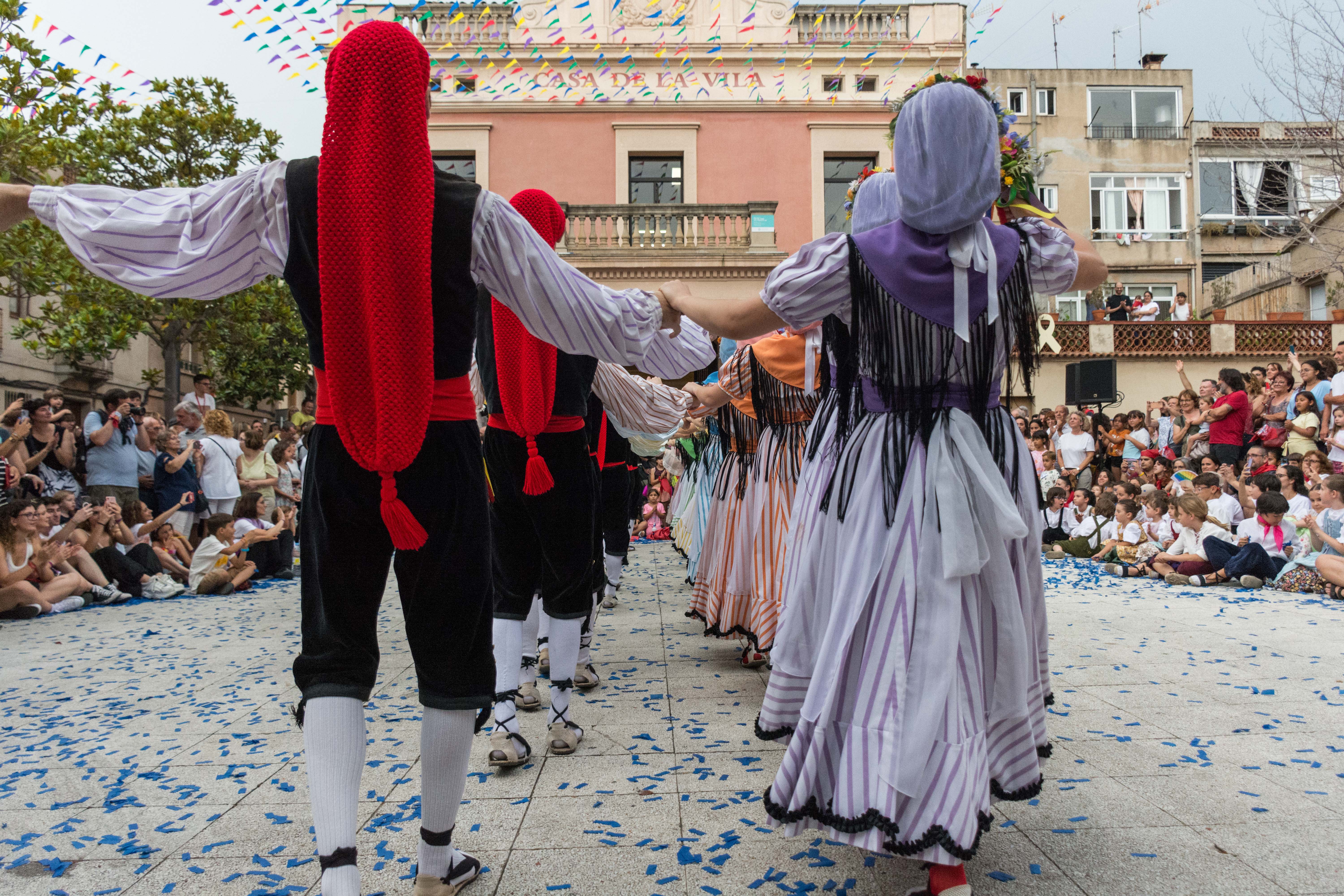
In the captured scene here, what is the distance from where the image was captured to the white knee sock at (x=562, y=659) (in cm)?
372

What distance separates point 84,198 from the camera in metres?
2.26

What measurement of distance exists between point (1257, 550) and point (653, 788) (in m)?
7.69

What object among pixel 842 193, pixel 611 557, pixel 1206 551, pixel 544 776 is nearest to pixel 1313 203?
pixel 842 193

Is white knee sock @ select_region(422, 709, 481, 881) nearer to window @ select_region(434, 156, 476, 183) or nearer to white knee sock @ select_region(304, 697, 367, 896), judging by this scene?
white knee sock @ select_region(304, 697, 367, 896)

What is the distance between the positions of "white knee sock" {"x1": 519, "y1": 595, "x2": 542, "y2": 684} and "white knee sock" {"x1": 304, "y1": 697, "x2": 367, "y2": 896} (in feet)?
5.96

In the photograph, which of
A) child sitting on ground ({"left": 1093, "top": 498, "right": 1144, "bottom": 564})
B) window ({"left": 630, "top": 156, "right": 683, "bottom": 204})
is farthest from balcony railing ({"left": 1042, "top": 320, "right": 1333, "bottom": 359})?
child sitting on ground ({"left": 1093, "top": 498, "right": 1144, "bottom": 564})

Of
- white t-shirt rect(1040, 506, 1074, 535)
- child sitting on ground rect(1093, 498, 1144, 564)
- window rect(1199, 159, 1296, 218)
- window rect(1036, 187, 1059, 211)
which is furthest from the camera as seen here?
window rect(1199, 159, 1296, 218)

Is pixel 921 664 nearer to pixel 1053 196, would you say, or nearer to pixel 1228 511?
pixel 1228 511

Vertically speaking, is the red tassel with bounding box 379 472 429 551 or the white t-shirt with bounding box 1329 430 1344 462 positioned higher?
the white t-shirt with bounding box 1329 430 1344 462

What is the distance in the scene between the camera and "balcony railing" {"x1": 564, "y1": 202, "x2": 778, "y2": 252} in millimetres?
19188

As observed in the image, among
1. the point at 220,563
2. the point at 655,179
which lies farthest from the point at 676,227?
the point at 220,563

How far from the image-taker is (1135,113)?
30625mm

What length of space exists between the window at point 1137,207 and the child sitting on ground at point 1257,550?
2356 cm

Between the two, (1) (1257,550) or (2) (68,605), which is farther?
(1) (1257,550)
